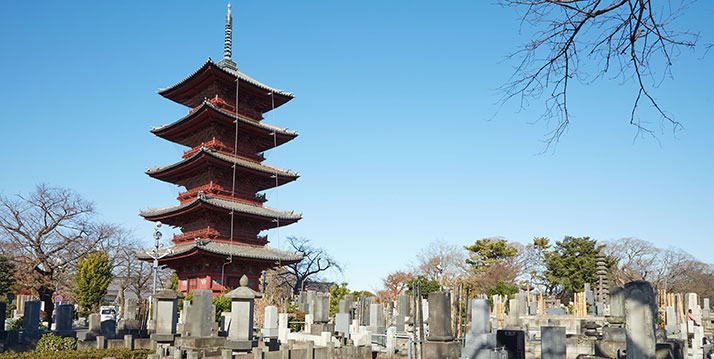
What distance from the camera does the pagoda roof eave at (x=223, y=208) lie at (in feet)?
114

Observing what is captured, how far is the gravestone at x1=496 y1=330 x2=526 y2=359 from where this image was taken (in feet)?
36.9

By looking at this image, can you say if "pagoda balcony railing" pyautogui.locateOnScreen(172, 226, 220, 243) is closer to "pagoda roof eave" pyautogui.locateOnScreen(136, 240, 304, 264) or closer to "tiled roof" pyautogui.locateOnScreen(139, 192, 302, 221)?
"pagoda roof eave" pyautogui.locateOnScreen(136, 240, 304, 264)

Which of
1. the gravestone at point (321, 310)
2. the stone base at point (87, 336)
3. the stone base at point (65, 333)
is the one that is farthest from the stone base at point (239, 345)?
the stone base at point (65, 333)

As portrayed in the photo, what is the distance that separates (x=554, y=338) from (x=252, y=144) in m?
33.7

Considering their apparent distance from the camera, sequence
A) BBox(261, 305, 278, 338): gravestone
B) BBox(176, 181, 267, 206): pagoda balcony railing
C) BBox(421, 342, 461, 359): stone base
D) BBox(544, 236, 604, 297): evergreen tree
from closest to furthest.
Result: BBox(421, 342, 461, 359): stone base < BBox(261, 305, 278, 338): gravestone < BBox(176, 181, 267, 206): pagoda balcony railing < BBox(544, 236, 604, 297): evergreen tree

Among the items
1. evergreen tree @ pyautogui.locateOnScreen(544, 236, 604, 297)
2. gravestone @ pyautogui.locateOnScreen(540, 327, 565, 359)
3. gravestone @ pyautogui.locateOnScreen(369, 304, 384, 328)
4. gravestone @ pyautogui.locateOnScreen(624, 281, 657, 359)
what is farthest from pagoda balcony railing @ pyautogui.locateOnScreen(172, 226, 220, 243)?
evergreen tree @ pyautogui.locateOnScreen(544, 236, 604, 297)

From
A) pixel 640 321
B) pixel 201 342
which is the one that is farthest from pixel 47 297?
A: pixel 640 321

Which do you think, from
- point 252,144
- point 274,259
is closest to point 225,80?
point 252,144

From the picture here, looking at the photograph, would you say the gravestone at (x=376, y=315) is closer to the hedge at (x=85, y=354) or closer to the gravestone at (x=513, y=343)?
the hedge at (x=85, y=354)

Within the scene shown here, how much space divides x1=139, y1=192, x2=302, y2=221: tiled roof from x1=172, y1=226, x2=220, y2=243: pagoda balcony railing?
1.90 m

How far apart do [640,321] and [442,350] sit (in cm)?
526

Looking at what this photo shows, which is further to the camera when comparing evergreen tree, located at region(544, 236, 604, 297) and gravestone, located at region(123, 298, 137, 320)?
evergreen tree, located at region(544, 236, 604, 297)

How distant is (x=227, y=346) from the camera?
45.6ft

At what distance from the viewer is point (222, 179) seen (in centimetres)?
3828
